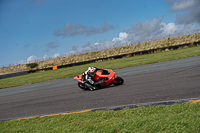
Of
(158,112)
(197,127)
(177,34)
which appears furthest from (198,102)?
(177,34)

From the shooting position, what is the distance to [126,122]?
4.41 m

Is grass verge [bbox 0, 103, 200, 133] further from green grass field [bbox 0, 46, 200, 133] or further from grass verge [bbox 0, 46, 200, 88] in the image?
grass verge [bbox 0, 46, 200, 88]

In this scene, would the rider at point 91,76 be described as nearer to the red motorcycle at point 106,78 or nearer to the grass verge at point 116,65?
the red motorcycle at point 106,78

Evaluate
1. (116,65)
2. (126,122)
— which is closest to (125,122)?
(126,122)

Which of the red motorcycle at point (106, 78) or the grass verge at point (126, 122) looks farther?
the red motorcycle at point (106, 78)

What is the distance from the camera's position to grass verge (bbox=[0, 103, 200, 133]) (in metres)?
3.84

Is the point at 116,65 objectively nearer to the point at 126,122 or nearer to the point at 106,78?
the point at 106,78

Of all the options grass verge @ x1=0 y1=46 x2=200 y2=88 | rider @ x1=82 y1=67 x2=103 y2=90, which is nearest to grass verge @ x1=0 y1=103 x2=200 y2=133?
rider @ x1=82 y1=67 x2=103 y2=90

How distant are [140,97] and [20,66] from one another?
62158 mm

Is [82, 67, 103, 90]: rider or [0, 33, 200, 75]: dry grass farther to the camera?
[0, 33, 200, 75]: dry grass

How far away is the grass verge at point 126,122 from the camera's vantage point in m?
3.84

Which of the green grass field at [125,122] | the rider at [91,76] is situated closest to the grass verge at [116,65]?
the rider at [91,76]

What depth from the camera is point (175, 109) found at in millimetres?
4844

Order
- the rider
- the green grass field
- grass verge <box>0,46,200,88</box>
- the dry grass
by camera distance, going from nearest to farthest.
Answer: the green grass field → the rider → grass verge <box>0,46,200,88</box> → the dry grass
